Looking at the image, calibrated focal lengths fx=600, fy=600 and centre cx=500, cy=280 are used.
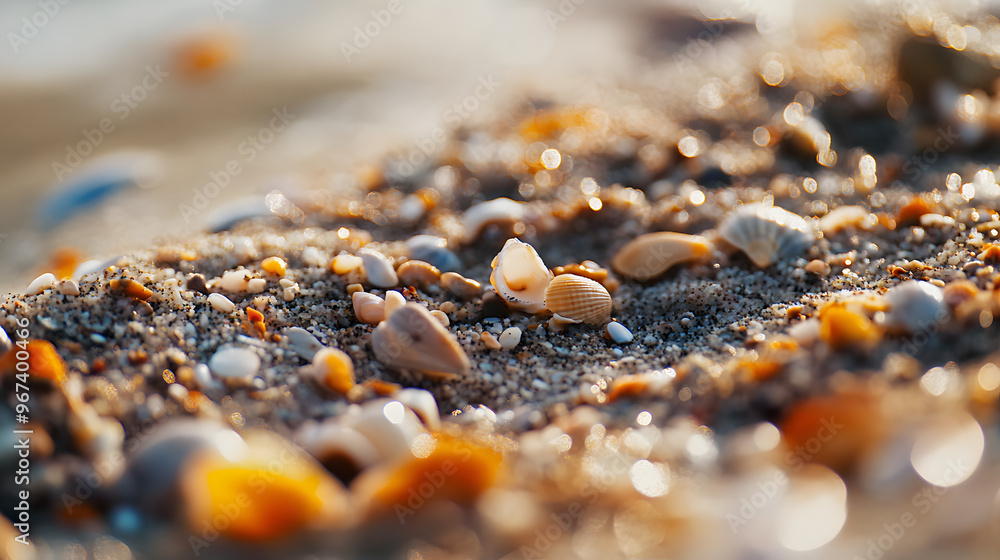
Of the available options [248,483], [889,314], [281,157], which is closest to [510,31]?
[281,157]

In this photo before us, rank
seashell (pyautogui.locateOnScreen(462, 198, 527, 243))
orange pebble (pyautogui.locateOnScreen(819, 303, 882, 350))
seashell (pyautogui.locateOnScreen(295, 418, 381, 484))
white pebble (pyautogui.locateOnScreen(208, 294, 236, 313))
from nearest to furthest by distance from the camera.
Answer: seashell (pyautogui.locateOnScreen(295, 418, 381, 484)), orange pebble (pyautogui.locateOnScreen(819, 303, 882, 350)), white pebble (pyautogui.locateOnScreen(208, 294, 236, 313)), seashell (pyautogui.locateOnScreen(462, 198, 527, 243))

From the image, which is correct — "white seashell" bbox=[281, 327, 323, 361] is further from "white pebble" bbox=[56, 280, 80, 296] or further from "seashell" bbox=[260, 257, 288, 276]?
"white pebble" bbox=[56, 280, 80, 296]

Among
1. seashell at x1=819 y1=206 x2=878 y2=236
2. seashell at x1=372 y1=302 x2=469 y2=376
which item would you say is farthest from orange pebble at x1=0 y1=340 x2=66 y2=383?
seashell at x1=819 y1=206 x2=878 y2=236

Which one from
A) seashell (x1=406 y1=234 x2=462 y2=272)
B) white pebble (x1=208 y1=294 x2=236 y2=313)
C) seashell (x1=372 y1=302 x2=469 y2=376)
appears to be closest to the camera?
seashell (x1=372 y1=302 x2=469 y2=376)

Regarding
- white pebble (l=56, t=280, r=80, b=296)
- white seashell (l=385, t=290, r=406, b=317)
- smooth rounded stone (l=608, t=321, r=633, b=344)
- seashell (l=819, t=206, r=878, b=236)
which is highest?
white pebble (l=56, t=280, r=80, b=296)

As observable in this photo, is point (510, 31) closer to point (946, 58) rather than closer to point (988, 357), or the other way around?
point (946, 58)

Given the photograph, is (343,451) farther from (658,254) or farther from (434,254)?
(658,254)

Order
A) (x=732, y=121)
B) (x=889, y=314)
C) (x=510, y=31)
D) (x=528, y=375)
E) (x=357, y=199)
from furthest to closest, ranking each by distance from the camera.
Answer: (x=510, y=31) < (x=732, y=121) < (x=357, y=199) < (x=528, y=375) < (x=889, y=314)
